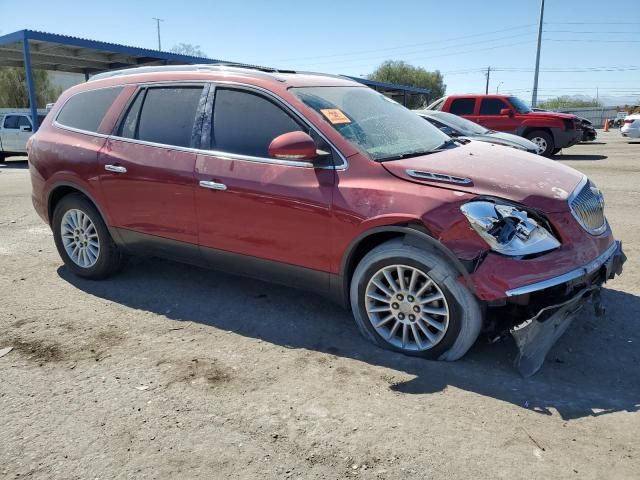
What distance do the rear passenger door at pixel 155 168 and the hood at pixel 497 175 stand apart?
1674mm

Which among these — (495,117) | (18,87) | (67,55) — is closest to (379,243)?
(495,117)

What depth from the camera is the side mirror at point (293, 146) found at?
135 inches

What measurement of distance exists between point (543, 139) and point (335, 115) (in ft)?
42.8

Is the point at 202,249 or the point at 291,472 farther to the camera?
the point at 202,249

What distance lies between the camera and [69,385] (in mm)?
3170

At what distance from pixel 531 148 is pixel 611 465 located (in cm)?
856

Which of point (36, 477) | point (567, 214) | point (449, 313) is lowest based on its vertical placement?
point (36, 477)

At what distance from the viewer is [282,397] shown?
3.00 m

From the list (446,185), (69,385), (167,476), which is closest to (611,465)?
(446,185)

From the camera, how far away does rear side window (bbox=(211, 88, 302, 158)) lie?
3.82m

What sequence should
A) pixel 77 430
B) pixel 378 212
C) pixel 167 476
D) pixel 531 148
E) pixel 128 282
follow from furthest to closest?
pixel 531 148
pixel 128 282
pixel 378 212
pixel 77 430
pixel 167 476

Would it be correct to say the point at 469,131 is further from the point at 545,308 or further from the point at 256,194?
the point at 545,308

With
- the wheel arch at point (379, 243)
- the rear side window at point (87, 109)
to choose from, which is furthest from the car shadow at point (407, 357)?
the rear side window at point (87, 109)

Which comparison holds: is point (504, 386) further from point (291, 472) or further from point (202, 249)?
point (202, 249)
